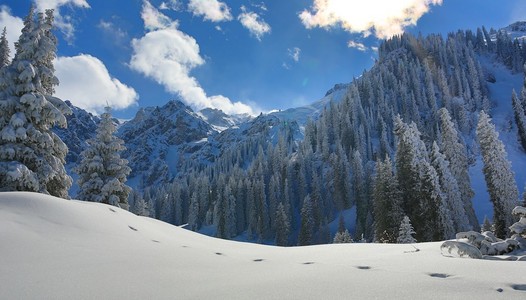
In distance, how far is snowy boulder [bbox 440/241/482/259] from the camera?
23.8 feet

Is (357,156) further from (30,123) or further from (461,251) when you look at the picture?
(461,251)

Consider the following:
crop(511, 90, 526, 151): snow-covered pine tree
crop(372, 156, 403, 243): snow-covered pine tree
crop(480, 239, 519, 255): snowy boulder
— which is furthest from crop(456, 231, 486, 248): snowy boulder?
crop(511, 90, 526, 151): snow-covered pine tree

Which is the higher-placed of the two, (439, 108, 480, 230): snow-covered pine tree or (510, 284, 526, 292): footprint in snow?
(439, 108, 480, 230): snow-covered pine tree

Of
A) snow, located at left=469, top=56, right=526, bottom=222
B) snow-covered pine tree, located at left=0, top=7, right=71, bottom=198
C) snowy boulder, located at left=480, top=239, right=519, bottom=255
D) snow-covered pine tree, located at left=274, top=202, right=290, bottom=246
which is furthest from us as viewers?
snow-covered pine tree, located at left=274, top=202, right=290, bottom=246

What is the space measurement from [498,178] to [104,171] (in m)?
43.3

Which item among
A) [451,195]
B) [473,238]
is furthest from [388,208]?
[473,238]

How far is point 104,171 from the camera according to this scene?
2619 centimetres

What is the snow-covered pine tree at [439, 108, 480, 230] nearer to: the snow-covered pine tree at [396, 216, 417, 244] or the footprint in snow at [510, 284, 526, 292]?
the snow-covered pine tree at [396, 216, 417, 244]

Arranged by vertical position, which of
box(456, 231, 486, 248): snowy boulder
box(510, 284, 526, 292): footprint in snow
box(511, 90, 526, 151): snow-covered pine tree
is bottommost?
box(510, 284, 526, 292): footprint in snow

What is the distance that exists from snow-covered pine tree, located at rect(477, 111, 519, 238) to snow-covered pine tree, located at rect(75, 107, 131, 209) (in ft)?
133

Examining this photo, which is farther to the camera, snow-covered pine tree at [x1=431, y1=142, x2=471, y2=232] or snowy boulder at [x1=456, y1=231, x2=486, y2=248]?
snow-covered pine tree at [x1=431, y1=142, x2=471, y2=232]

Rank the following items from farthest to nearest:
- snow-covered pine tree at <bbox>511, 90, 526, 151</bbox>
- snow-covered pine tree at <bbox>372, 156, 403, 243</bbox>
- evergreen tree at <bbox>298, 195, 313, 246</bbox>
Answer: snow-covered pine tree at <bbox>511, 90, 526, 151</bbox>
evergreen tree at <bbox>298, 195, 313, 246</bbox>
snow-covered pine tree at <bbox>372, 156, 403, 243</bbox>

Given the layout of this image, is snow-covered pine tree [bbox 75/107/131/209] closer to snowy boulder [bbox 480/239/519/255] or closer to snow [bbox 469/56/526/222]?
snowy boulder [bbox 480/239/519/255]

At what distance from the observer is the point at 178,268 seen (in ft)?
19.9
